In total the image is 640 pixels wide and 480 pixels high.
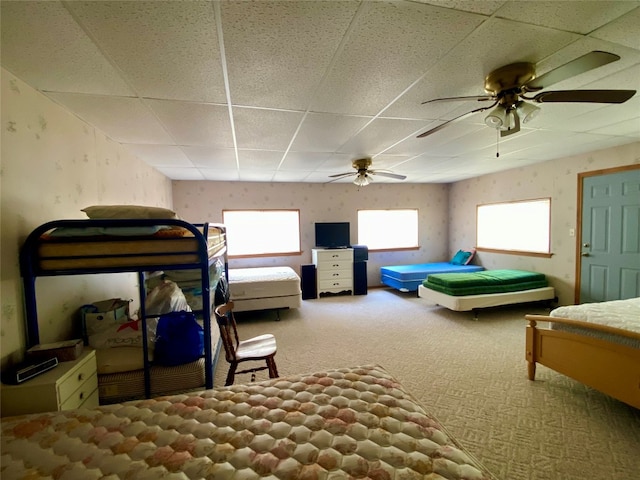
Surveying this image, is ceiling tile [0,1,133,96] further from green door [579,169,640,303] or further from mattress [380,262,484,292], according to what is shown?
green door [579,169,640,303]

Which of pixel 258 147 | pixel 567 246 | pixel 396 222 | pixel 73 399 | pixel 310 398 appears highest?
pixel 258 147

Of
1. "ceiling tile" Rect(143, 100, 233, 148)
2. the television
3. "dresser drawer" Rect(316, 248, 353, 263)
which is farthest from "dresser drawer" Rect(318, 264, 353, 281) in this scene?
"ceiling tile" Rect(143, 100, 233, 148)

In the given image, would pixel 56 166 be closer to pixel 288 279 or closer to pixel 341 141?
pixel 341 141

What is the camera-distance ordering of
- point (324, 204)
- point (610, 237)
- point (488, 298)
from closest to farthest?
1. point (610, 237)
2. point (488, 298)
3. point (324, 204)

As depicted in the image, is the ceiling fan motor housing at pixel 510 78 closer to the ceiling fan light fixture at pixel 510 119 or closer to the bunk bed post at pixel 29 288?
the ceiling fan light fixture at pixel 510 119

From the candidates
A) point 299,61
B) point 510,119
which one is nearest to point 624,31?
point 510,119

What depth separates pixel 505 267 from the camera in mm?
5039

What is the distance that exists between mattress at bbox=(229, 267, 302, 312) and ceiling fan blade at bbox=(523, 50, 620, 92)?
3.58 meters

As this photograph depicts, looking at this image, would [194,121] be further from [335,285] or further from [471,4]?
[335,285]

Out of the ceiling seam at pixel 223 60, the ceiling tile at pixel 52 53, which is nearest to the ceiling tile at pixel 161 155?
the ceiling seam at pixel 223 60

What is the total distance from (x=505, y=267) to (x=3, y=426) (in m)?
6.24

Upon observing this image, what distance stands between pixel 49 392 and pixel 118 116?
1963 mm

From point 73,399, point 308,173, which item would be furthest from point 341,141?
point 73,399

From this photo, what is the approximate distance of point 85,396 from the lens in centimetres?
161
